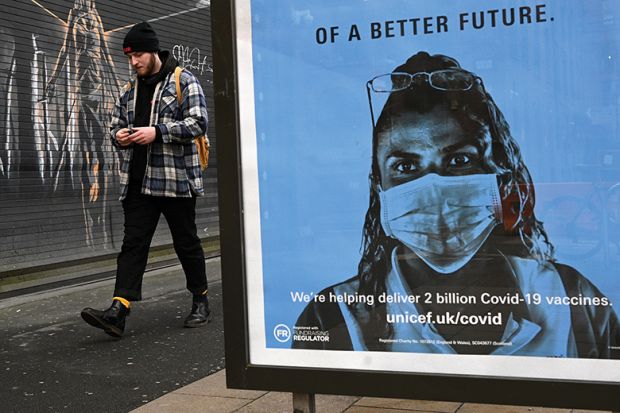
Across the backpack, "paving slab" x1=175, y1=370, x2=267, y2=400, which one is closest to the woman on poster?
"paving slab" x1=175, y1=370, x2=267, y2=400

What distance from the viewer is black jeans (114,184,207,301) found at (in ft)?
17.6

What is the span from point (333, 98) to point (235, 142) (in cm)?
39

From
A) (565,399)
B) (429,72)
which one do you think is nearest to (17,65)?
(429,72)

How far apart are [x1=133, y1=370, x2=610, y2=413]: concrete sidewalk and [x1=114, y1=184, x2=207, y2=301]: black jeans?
1.33 metres

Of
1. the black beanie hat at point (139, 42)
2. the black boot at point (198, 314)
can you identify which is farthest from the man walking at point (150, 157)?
the black boot at point (198, 314)

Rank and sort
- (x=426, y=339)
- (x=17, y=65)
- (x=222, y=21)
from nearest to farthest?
(x=426, y=339) < (x=222, y=21) < (x=17, y=65)

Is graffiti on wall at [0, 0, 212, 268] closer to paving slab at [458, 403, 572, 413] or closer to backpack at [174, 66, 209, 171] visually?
backpack at [174, 66, 209, 171]

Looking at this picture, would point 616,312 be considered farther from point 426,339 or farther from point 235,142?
point 235,142

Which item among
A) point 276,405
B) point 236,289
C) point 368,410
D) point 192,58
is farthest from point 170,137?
point 192,58

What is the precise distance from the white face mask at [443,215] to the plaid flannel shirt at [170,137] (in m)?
2.82

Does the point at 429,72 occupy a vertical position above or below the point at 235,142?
above

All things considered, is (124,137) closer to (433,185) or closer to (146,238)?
(146,238)

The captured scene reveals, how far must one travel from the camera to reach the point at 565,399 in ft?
8.68

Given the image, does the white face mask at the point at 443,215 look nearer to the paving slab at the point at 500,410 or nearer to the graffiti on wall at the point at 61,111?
the paving slab at the point at 500,410
